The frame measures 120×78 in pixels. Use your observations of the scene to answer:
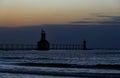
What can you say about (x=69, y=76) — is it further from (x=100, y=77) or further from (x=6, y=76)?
(x=6, y=76)

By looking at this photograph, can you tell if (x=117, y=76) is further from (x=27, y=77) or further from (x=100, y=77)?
(x=27, y=77)

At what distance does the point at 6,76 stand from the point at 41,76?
4308 mm

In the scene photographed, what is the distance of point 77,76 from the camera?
59.4 meters

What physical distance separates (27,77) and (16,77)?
1250 mm

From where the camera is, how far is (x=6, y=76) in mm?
57156

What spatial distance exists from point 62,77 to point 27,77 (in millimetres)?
4020

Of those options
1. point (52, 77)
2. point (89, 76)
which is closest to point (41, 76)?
point (52, 77)

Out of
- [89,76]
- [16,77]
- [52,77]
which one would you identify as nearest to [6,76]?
[16,77]

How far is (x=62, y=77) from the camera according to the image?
56938 mm

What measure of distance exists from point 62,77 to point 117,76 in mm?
6741

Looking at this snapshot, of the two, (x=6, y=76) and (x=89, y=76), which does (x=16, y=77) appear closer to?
(x=6, y=76)

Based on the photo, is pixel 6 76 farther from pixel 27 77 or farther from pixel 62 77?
pixel 62 77

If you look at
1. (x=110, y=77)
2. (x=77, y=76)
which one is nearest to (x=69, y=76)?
(x=77, y=76)

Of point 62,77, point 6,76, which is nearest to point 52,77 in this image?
point 62,77
